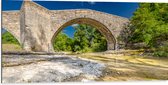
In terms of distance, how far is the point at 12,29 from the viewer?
5762mm

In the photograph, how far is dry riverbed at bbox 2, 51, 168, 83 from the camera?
12.2ft

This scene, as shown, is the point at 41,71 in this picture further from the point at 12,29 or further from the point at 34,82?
the point at 12,29

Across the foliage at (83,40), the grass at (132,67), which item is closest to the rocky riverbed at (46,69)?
the grass at (132,67)

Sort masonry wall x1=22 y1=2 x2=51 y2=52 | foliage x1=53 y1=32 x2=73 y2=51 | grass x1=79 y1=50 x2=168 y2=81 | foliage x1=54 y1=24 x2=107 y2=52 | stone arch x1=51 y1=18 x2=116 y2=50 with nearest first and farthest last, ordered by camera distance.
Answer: grass x1=79 y1=50 x2=168 y2=81 → masonry wall x1=22 y1=2 x2=51 y2=52 → foliage x1=54 y1=24 x2=107 y2=52 → stone arch x1=51 y1=18 x2=116 y2=50 → foliage x1=53 y1=32 x2=73 y2=51

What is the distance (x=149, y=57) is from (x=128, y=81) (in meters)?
0.75

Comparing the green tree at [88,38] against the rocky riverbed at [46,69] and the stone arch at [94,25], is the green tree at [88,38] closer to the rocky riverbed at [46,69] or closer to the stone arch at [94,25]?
the stone arch at [94,25]

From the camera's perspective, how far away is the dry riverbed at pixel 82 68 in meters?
3.72

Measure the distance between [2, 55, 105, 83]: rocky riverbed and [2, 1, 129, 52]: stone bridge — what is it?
0.54m

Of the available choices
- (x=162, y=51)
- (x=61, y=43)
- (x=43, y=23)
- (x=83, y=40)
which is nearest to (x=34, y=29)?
(x=43, y=23)

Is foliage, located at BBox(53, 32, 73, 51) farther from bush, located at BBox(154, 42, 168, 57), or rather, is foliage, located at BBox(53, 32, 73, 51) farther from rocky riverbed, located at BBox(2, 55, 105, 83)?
rocky riverbed, located at BBox(2, 55, 105, 83)

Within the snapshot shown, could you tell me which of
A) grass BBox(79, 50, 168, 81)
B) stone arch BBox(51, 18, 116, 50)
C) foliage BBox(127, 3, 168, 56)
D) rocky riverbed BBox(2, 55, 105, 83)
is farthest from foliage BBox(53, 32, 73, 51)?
rocky riverbed BBox(2, 55, 105, 83)

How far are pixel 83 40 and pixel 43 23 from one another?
1.42 metres

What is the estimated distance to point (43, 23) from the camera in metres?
5.96

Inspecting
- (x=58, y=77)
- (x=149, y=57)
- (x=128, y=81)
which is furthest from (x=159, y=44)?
(x=58, y=77)
